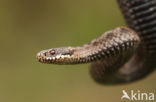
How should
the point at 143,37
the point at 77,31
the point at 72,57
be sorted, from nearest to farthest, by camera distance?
the point at 72,57 → the point at 143,37 → the point at 77,31

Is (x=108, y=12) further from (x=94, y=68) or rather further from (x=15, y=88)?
(x=94, y=68)

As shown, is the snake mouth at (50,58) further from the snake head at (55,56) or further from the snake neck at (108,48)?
the snake neck at (108,48)

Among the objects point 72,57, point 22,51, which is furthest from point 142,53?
point 22,51

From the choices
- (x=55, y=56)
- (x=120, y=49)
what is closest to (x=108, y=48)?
(x=120, y=49)

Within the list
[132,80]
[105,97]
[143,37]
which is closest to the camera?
[143,37]

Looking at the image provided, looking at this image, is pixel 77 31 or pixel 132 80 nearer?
pixel 132 80

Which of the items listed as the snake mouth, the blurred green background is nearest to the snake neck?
the snake mouth

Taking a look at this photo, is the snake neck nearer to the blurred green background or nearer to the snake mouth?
the snake mouth

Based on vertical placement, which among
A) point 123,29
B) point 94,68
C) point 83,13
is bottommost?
point 94,68
